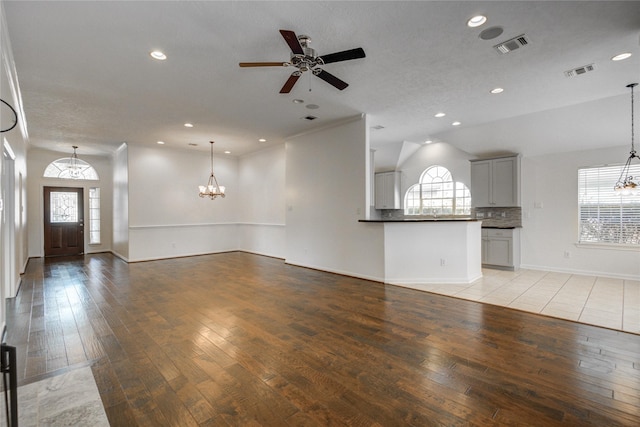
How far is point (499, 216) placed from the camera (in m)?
6.73

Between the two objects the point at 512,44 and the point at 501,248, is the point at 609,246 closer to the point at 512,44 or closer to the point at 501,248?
the point at 501,248

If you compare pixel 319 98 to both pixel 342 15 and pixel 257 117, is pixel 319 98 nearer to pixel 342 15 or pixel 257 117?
pixel 257 117

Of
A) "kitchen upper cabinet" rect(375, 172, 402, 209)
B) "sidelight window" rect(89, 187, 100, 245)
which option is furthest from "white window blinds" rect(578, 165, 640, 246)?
"sidelight window" rect(89, 187, 100, 245)

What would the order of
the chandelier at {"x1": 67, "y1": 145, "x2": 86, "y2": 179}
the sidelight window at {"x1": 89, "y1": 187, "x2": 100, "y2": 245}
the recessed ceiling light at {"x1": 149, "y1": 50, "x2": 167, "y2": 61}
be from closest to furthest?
the recessed ceiling light at {"x1": 149, "y1": 50, "x2": 167, "y2": 61}, the chandelier at {"x1": 67, "y1": 145, "x2": 86, "y2": 179}, the sidelight window at {"x1": 89, "y1": 187, "x2": 100, "y2": 245}

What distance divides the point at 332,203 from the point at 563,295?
3974 millimetres

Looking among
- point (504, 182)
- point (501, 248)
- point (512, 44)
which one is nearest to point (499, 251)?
point (501, 248)

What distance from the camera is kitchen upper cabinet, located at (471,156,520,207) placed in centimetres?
625

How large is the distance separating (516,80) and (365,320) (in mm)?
3715

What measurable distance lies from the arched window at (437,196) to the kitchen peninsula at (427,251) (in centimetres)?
233

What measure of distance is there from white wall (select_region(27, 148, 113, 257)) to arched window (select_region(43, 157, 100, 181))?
0.33ft

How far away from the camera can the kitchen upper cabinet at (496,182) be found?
6.25 metres

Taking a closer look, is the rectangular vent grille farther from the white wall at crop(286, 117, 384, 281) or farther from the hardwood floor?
the hardwood floor

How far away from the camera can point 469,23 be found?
2.76 m

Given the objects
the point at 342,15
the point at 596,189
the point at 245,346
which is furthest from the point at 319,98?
the point at 596,189
